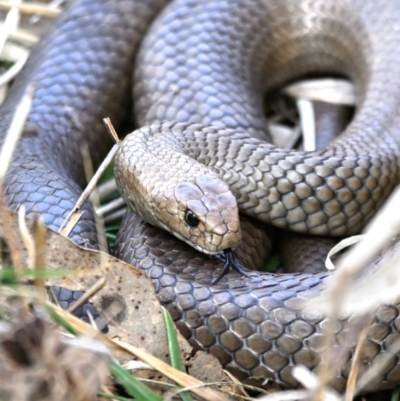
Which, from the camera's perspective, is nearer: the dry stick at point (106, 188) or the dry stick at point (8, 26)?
the dry stick at point (106, 188)

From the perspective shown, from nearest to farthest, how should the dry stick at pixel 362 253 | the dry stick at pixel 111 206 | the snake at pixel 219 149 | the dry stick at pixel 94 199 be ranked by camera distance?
the dry stick at pixel 362 253 < the snake at pixel 219 149 < the dry stick at pixel 94 199 < the dry stick at pixel 111 206

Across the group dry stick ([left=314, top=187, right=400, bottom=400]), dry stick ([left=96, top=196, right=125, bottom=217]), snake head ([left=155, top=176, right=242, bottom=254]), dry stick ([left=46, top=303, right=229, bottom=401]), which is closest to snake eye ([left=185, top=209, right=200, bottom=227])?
snake head ([left=155, top=176, right=242, bottom=254])

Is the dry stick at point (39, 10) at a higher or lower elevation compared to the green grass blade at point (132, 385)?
higher

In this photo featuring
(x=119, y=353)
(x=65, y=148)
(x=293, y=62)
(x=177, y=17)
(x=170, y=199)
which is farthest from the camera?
(x=293, y=62)

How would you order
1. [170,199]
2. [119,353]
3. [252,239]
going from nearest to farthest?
[119,353]
[170,199]
[252,239]

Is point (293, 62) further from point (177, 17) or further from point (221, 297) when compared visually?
point (221, 297)

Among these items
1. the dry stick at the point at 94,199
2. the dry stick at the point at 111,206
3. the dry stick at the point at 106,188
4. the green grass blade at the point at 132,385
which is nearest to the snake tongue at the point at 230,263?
the dry stick at the point at 94,199

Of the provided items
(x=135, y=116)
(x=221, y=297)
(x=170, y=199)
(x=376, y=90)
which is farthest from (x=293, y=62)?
(x=221, y=297)

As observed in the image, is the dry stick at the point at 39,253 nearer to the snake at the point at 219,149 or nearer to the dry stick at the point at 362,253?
the snake at the point at 219,149

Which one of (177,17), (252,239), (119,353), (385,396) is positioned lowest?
(385,396)
